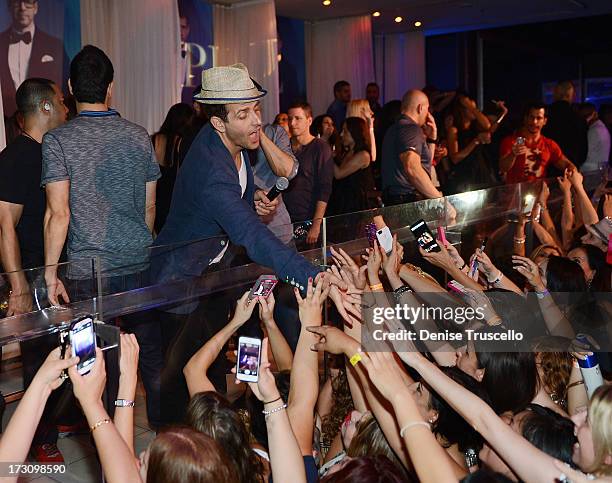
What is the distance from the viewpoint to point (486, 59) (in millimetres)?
13383

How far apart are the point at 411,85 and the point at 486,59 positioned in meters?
2.27

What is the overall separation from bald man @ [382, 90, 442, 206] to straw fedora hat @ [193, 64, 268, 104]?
6.62 ft

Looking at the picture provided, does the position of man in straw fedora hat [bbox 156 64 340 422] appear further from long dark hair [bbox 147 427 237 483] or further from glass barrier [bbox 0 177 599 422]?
long dark hair [bbox 147 427 237 483]

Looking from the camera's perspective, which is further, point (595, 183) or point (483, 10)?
point (483, 10)

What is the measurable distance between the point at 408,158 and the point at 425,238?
4.27 ft

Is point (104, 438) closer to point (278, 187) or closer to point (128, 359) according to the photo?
point (128, 359)

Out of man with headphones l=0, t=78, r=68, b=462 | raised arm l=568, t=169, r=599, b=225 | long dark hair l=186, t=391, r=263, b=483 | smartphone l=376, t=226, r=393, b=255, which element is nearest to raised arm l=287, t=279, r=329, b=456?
long dark hair l=186, t=391, r=263, b=483

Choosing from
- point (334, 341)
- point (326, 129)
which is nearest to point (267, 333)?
point (334, 341)

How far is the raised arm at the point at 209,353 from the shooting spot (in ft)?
8.26

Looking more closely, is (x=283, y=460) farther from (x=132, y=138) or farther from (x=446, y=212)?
(x=446, y=212)

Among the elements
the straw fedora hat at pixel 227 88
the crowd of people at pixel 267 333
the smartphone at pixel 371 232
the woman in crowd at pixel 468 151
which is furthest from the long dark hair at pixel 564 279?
the woman in crowd at pixel 468 151

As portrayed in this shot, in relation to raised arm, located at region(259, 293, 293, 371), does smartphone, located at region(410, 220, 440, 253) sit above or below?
above

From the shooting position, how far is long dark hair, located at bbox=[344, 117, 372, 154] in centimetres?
504

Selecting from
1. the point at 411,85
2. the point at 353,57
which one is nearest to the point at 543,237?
the point at 353,57
